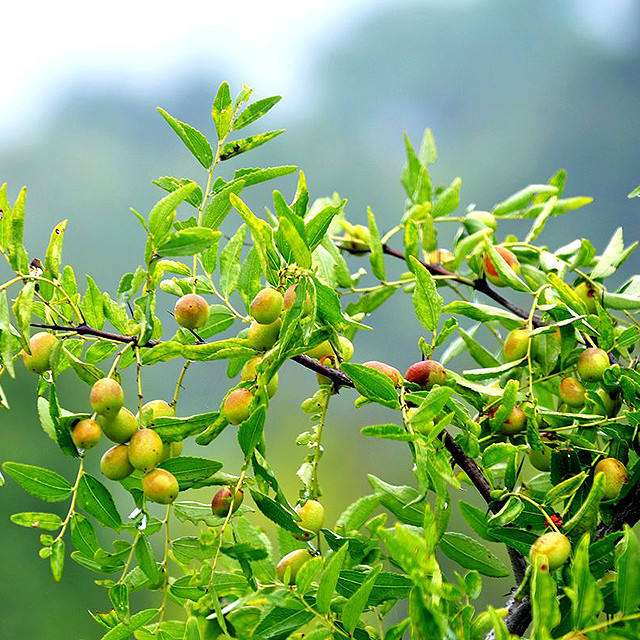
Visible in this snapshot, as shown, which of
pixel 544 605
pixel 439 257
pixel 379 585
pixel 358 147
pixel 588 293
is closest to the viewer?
pixel 544 605

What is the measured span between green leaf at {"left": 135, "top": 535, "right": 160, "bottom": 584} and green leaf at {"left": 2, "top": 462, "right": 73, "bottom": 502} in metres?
0.05

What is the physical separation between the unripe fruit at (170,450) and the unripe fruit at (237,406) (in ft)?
0.15

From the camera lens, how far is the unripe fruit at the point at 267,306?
0.40 meters

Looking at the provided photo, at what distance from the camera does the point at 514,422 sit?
48cm

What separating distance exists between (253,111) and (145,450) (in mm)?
216

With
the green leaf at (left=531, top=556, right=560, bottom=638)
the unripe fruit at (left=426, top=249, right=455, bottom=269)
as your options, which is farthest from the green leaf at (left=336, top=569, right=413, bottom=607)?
the unripe fruit at (left=426, top=249, right=455, bottom=269)

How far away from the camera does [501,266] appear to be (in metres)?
0.55

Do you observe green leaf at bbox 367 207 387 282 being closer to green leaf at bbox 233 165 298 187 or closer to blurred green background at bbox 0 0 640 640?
green leaf at bbox 233 165 298 187

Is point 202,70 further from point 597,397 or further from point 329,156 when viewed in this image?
point 597,397

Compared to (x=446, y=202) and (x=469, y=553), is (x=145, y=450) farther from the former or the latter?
(x=446, y=202)

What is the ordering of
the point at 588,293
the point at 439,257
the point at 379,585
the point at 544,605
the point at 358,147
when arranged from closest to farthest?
the point at 544,605 → the point at 379,585 → the point at 588,293 → the point at 439,257 → the point at 358,147

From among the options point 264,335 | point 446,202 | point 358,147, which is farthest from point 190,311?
point 358,147

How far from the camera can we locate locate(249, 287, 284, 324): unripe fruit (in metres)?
0.40

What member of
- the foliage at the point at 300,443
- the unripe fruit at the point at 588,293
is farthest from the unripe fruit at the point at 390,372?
the unripe fruit at the point at 588,293
